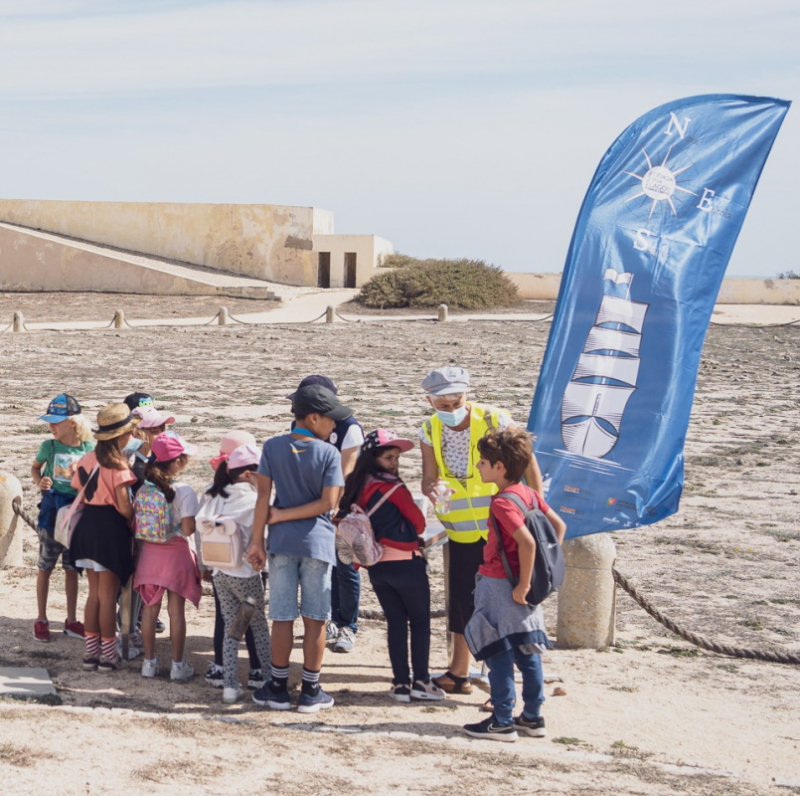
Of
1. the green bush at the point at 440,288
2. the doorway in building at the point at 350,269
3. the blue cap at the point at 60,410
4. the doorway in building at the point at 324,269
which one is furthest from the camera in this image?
the doorway in building at the point at 324,269

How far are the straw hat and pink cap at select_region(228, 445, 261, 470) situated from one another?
1.97ft

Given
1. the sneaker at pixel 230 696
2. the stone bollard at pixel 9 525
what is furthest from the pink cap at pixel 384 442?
the stone bollard at pixel 9 525

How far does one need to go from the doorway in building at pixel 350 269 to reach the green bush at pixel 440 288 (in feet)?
8.26

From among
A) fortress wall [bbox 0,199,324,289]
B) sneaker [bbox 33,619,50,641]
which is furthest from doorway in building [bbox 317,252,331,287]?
sneaker [bbox 33,619,50,641]

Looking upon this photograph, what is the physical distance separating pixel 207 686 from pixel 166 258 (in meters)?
34.5

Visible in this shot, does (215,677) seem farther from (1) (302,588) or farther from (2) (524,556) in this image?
(2) (524,556)

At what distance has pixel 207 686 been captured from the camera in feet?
19.0

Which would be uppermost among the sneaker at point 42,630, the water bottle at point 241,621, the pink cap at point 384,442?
the pink cap at point 384,442

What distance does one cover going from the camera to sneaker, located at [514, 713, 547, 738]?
523 cm

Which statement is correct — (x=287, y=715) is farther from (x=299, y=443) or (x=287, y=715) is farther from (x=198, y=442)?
(x=198, y=442)

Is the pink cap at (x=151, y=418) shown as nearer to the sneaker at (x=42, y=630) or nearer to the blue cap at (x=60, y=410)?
the blue cap at (x=60, y=410)

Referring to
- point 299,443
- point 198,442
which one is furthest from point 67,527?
point 198,442

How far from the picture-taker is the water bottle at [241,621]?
5.50 m

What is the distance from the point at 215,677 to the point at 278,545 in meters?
0.84
